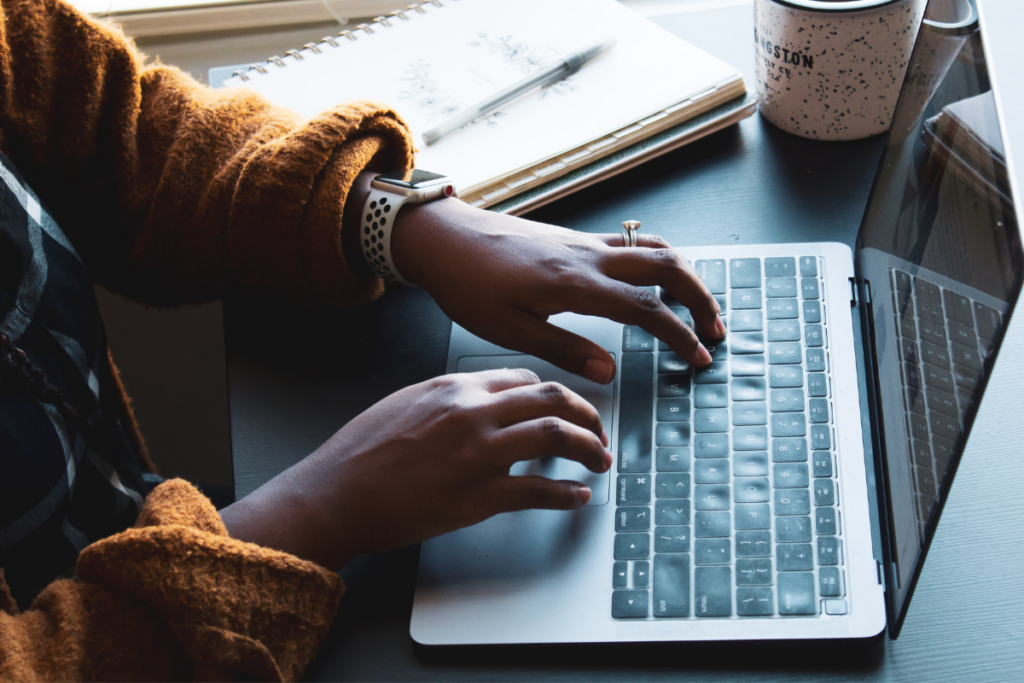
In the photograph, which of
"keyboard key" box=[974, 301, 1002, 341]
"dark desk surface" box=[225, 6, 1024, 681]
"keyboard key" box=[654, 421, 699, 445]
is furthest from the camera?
"keyboard key" box=[654, 421, 699, 445]

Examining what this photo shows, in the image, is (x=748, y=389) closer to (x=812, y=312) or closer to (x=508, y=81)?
(x=812, y=312)

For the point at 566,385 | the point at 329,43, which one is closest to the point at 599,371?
the point at 566,385

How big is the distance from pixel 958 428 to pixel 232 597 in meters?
0.37

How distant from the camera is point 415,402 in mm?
553

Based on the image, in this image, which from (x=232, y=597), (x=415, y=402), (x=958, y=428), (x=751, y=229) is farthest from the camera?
(x=751, y=229)

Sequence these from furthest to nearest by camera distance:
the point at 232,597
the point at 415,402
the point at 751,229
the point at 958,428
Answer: the point at 751,229, the point at 415,402, the point at 232,597, the point at 958,428

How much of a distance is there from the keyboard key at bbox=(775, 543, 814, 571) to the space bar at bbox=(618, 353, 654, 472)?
0.31 ft

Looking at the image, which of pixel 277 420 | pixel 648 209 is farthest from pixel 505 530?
pixel 648 209

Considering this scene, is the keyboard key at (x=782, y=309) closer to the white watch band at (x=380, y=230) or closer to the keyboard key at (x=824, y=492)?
the keyboard key at (x=824, y=492)

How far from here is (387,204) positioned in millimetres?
670

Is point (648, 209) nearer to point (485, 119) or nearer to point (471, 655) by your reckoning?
point (485, 119)

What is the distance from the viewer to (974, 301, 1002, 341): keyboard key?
1.08 feet

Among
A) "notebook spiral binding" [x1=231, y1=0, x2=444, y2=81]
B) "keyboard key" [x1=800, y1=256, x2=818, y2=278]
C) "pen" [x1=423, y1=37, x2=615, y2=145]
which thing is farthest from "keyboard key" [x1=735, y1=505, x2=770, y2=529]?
"notebook spiral binding" [x1=231, y1=0, x2=444, y2=81]

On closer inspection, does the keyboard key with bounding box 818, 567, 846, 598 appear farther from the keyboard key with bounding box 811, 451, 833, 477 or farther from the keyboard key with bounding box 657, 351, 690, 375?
the keyboard key with bounding box 657, 351, 690, 375
